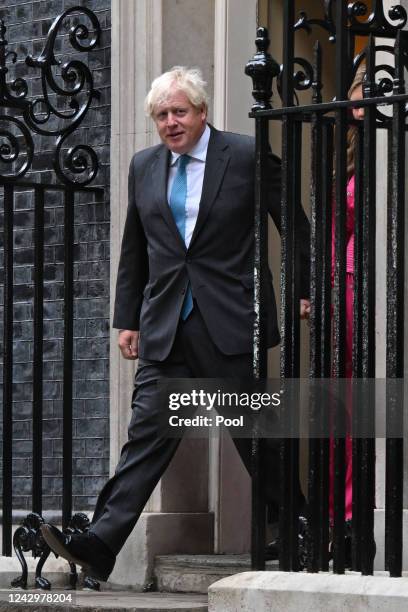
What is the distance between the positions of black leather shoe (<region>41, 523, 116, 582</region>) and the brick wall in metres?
1.47

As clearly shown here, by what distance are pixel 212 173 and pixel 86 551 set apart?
144 cm

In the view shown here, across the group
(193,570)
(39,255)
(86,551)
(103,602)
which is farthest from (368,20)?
(193,570)

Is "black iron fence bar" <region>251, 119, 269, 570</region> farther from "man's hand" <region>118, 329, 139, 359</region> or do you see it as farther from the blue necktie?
"man's hand" <region>118, 329, 139, 359</region>

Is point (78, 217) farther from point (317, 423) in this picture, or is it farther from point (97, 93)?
point (317, 423)

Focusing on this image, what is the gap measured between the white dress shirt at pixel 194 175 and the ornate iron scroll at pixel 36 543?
47.8 inches

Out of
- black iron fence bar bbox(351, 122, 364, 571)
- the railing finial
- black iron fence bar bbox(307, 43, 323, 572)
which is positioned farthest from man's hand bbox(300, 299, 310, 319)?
the railing finial

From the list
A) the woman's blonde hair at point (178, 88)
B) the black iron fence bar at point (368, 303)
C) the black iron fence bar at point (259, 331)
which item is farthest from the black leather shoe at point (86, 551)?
the woman's blonde hair at point (178, 88)

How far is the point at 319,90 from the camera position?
562 centimetres

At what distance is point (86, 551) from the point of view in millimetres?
6285

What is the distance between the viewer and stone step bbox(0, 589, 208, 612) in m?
5.95

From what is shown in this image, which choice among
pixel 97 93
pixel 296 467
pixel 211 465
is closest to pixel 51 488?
pixel 211 465

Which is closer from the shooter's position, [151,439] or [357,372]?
[357,372]

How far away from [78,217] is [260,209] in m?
2.30

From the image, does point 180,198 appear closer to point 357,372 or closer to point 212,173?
point 212,173
